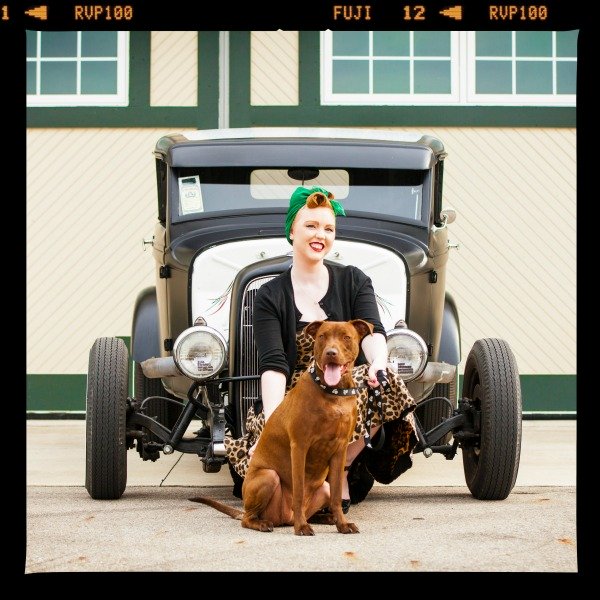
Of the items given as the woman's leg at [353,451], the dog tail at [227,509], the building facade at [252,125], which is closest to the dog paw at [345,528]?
the woman's leg at [353,451]

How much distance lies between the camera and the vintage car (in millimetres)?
5125

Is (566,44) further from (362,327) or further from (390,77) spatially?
(362,327)

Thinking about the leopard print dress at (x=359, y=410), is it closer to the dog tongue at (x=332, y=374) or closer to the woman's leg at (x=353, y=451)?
the woman's leg at (x=353, y=451)

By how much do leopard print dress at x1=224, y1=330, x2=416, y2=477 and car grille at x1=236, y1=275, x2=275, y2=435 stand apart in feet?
0.50

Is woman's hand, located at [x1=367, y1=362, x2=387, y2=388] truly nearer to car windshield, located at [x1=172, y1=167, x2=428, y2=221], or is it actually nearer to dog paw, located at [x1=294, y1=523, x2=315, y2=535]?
dog paw, located at [x1=294, y1=523, x2=315, y2=535]

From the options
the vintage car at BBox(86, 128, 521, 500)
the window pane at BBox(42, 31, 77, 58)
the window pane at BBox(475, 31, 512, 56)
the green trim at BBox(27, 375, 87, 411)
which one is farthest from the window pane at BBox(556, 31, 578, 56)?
the green trim at BBox(27, 375, 87, 411)

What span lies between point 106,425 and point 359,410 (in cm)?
124

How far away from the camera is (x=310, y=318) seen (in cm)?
474

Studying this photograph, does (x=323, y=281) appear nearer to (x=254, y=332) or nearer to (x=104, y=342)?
(x=254, y=332)

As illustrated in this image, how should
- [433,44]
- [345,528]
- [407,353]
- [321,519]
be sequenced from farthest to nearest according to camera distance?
1. [433,44]
2. [407,353]
3. [321,519]
4. [345,528]

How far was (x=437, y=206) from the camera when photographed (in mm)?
6258

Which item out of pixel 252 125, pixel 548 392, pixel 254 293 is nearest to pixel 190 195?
pixel 254 293

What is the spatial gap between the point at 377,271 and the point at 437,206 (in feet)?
3.05

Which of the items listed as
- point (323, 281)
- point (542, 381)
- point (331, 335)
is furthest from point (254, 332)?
point (542, 381)
